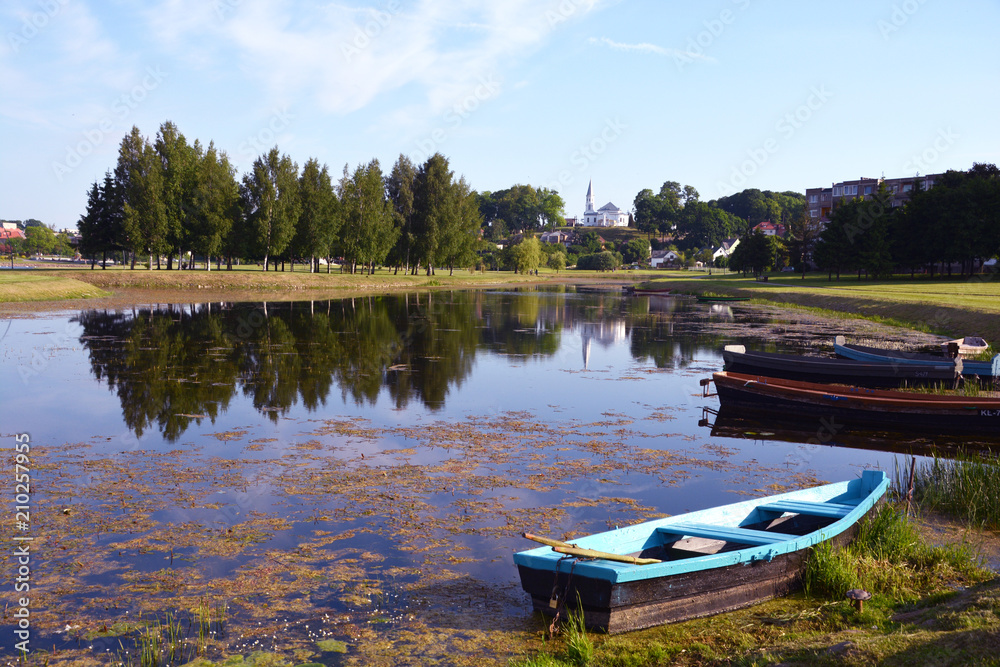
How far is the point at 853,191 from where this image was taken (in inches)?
5098

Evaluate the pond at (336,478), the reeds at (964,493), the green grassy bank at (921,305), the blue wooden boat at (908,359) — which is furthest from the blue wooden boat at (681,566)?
the green grassy bank at (921,305)

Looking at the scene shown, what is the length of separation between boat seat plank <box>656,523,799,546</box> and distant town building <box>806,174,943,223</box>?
114244 mm

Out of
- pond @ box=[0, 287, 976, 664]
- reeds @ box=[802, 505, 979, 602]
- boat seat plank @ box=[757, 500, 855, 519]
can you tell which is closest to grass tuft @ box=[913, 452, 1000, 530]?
reeds @ box=[802, 505, 979, 602]

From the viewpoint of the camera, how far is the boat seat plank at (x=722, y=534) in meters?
8.39

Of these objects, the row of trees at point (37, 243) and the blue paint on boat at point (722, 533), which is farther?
the row of trees at point (37, 243)

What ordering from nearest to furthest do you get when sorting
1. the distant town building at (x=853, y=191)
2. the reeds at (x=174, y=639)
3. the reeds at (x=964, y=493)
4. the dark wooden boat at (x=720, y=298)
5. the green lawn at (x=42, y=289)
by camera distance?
the reeds at (x=174, y=639), the reeds at (x=964, y=493), the green lawn at (x=42, y=289), the dark wooden boat at (x=720, y=298), the distant town building at (x=853, y=191)

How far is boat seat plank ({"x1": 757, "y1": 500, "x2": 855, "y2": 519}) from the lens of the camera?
938cm

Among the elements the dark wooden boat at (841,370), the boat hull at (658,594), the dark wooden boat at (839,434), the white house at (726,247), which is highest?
the white house at (726,247)

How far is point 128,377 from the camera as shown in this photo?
2291cm

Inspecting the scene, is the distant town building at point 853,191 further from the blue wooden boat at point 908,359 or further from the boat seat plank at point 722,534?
the boat seat plank at point 722,534

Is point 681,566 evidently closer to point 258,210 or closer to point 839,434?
point 839,434

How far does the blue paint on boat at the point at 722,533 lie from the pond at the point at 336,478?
43.7 inches

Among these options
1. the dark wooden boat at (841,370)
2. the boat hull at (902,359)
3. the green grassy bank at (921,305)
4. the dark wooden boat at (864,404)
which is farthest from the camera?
the green grassy bank at (921,305)

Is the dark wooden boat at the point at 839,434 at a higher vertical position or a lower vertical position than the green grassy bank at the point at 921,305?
lower
